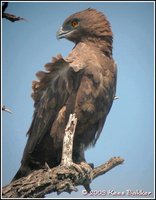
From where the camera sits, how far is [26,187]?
4.70 meters

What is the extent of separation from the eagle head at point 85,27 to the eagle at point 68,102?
380 millimetres

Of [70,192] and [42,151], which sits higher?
[42,151]

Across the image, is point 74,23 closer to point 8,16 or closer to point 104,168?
point 104,168

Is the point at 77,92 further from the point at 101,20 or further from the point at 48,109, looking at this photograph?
the point at 101,20

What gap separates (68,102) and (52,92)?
11.1 inches

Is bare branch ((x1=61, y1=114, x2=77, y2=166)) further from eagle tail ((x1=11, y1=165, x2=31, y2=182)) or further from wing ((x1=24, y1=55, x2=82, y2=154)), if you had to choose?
eagle tail ((x1=11, y1=165, x2=31, y2=182))

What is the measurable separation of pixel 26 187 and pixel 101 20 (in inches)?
122

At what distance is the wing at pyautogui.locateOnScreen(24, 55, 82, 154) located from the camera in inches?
225

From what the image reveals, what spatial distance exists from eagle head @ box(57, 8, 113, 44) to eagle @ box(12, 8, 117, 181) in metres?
0.38

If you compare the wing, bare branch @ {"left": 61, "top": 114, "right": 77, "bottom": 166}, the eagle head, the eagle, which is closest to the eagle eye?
the eagle head

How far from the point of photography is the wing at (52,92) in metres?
5.72

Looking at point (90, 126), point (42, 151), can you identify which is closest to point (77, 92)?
point (90, 126)

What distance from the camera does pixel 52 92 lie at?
5.82 metres

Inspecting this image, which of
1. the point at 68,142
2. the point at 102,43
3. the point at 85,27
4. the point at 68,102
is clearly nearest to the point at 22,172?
the point at 68,142
